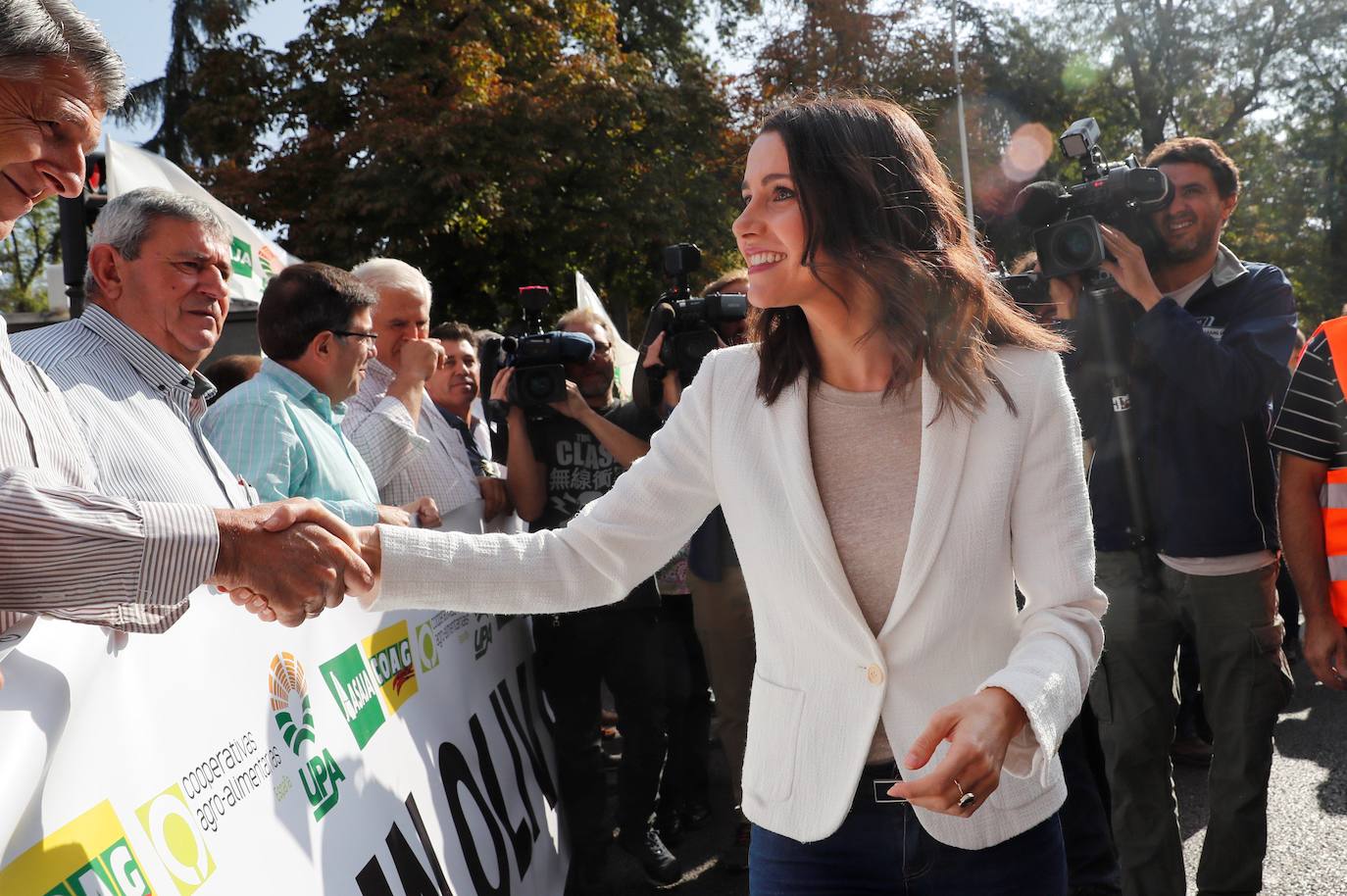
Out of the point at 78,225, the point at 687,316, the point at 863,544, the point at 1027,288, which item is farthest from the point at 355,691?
the point at 78,225

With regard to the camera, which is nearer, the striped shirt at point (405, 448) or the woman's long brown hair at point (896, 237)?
the woman's long brown hair at point (896, 237)

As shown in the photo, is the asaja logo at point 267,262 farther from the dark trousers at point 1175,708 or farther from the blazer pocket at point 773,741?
the blazer pocket at point 773,741

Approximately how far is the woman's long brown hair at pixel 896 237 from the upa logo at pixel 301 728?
1299mm

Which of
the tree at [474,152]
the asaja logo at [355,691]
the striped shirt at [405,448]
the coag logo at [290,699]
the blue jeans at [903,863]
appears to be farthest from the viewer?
the tree at [474,152]

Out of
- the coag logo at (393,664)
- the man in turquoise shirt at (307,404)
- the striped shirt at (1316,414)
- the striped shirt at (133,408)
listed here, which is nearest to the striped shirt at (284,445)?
the man in turquoise shirt at (307,404)

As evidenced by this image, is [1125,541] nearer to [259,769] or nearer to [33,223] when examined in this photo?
[259,769]

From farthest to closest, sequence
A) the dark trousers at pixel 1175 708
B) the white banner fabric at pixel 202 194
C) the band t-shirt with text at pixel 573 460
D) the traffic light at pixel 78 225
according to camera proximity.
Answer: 1. the traffic light at pixel 78 225
2. the white banner fabric at pixel 202 194
3. the band t-shirt with text at pixel 573 460
4. the dark trousers at pixel 1175 708

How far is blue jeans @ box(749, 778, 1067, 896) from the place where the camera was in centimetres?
198

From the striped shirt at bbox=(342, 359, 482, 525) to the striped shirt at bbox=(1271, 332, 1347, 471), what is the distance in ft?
9.41

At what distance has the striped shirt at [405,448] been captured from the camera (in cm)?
427

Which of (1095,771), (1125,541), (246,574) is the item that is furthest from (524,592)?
(1095,771)

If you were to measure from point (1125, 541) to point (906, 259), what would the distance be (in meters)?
2.12

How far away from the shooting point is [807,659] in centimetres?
207

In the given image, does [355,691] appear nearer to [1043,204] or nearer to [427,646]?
[427,646]
